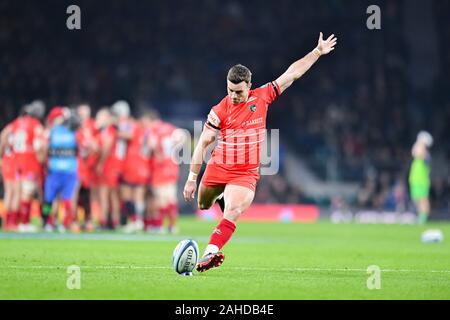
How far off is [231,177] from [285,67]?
25.5m

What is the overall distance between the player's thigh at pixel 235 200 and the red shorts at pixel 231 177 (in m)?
0.07

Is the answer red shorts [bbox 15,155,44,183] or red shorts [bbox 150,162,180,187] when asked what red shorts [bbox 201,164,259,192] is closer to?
red shorts [bbox 15,155,44,183]

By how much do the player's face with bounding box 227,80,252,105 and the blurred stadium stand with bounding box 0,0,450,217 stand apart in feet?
67.4

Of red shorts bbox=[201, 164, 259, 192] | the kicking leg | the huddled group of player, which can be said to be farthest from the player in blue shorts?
the kicking leg

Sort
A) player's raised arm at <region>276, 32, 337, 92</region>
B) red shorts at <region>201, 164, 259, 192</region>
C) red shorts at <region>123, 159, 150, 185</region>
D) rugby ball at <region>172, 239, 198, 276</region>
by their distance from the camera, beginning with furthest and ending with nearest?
1. red shorts at <region>123, 159, 150, 185</region>
2. player's raised arm at <region>276, 32, 337, 92</region>
3. red shorts at <region>201, 164, 259, 192</region>
4. rugby ball at <region>172, 239, 198, 276</region>

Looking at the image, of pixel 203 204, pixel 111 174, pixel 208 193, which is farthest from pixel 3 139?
pixel 208 193

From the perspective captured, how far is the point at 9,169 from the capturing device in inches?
816

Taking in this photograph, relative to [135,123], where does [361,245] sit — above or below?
below

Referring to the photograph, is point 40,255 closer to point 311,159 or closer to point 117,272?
point 117,272

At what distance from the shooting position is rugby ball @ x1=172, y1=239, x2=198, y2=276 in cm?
1051

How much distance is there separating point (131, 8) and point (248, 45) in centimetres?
464

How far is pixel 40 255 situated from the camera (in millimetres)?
13492

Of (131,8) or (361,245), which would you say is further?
(131,8)
